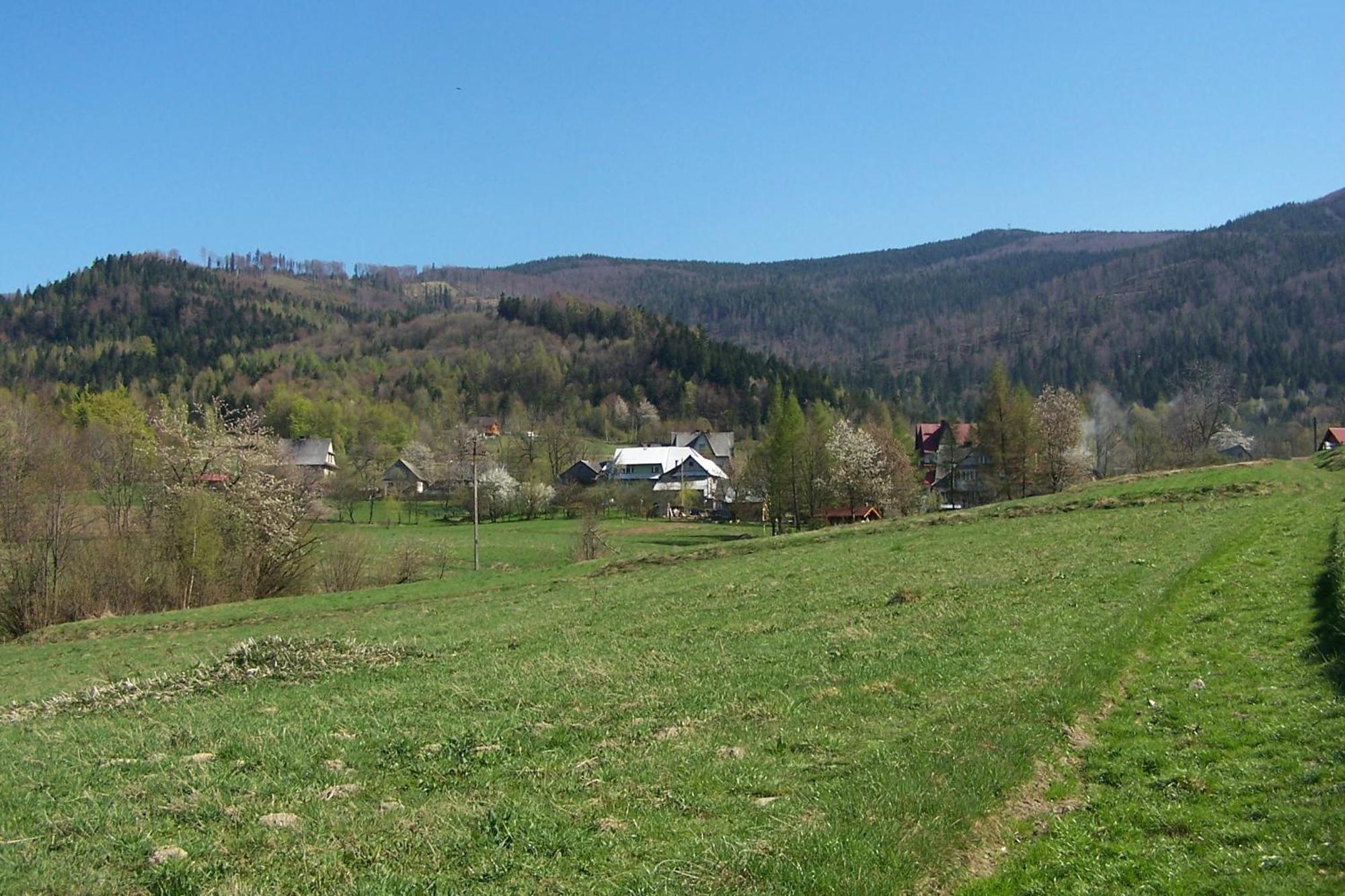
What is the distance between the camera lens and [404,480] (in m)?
132

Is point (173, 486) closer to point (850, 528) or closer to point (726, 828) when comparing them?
point (850, 528)

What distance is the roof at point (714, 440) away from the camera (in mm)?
159500

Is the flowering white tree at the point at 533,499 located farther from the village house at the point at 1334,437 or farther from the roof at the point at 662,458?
the village house at the point at 1334,437


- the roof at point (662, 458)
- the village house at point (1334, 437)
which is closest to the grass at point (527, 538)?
the roof at point (662, 458)

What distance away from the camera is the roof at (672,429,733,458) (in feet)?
523

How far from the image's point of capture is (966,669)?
13828mm

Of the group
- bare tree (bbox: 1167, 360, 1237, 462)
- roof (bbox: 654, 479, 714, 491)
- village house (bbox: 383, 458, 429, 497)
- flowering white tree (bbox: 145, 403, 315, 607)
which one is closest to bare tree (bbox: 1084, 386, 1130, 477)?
bare tree (bbox: 1167, 360, 1237, 462)

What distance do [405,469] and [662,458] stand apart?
37365 mm

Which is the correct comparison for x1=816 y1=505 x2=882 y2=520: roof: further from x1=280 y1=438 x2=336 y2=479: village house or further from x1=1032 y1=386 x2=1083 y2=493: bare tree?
x1=280 y1=438 x2=336 y2=479: village house

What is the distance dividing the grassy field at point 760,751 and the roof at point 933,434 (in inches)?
3718

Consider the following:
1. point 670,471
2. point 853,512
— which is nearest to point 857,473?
point 853,512

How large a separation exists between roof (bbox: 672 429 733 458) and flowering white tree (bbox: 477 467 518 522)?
53608 mm

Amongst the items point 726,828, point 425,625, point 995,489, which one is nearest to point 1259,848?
point 726,828

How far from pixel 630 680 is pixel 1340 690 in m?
9.40
